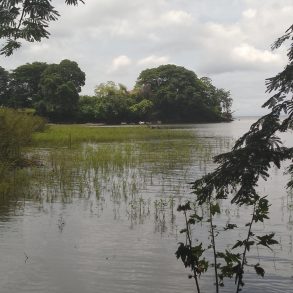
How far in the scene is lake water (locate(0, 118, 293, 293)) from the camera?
7672 mm

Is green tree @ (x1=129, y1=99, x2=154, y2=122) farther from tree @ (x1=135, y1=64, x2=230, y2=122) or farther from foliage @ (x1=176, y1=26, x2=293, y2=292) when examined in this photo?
foliage @ (x1=176, y1=26, x2=293, y2=292)

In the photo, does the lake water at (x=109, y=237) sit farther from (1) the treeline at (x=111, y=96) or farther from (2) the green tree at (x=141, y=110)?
(2) the green tree at (x=141, y=110)

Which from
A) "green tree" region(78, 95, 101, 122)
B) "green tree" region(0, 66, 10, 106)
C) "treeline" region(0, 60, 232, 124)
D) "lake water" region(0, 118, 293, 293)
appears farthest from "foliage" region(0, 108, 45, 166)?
"green tree" region(0, 66, 10, 106)

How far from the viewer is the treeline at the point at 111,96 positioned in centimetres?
7331

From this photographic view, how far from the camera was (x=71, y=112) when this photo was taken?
249 feet

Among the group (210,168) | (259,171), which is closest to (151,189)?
(210,168)

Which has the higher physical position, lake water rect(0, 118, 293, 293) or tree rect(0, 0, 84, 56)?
tree rect(0, 0, 84, 56)

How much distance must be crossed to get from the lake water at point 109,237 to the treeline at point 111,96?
53.6m

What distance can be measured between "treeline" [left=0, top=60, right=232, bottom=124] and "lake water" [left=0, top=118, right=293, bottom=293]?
5356cm

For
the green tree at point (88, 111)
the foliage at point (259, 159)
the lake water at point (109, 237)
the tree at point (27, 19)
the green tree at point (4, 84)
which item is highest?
the green tree at point (4, 84)

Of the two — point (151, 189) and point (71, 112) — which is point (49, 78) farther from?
point (151, 189)

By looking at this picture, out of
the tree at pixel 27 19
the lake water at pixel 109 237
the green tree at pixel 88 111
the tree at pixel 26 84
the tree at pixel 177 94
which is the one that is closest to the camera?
the tree at pixel 27 19

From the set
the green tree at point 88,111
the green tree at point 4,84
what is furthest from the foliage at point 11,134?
the green tree at point 4,84

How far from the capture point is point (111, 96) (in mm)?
85125
